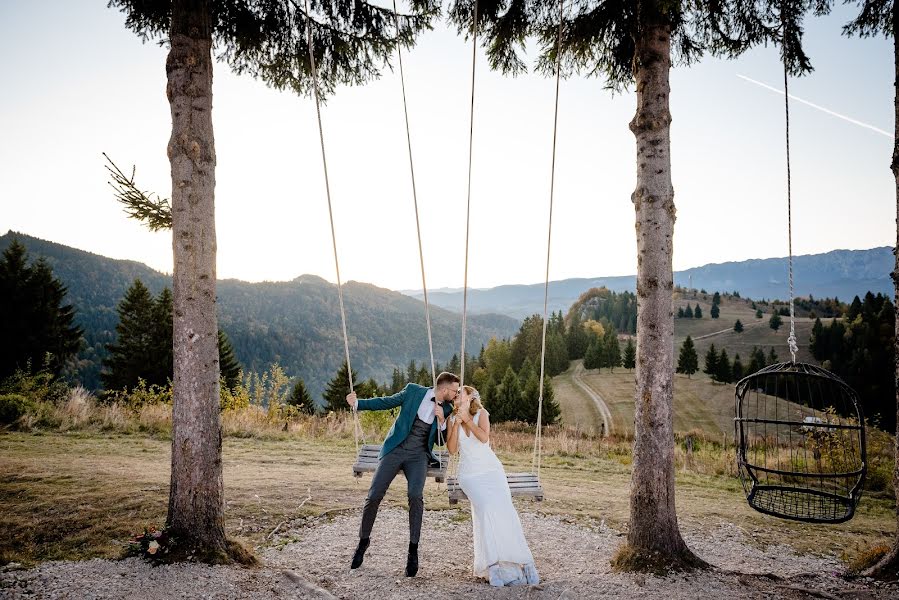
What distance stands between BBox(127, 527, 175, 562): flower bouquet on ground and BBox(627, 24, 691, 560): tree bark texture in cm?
386

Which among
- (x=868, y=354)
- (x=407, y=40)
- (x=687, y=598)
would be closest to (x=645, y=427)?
(x=687, y=598)

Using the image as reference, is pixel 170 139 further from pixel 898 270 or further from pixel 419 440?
pixel 898 270

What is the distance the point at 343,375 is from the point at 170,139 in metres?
40.9

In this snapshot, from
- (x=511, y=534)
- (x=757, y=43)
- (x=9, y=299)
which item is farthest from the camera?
(x=9, y=299)

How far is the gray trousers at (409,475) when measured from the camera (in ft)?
15.4

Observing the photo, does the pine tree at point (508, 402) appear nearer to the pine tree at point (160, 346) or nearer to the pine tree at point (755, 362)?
the pine tree at point (755, 362)

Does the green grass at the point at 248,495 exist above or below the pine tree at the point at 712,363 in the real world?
below

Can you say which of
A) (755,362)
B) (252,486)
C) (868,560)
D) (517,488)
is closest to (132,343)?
(252,486)

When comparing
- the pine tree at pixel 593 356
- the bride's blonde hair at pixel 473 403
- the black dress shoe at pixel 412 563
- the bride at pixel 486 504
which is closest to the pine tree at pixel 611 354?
the pine tree at pixel 593 356

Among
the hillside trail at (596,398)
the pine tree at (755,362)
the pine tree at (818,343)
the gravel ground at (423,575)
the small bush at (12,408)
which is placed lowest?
the hillside trail at (596,398)

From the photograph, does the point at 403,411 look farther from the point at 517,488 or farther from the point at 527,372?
the point at 527,372

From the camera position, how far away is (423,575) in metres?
4.71

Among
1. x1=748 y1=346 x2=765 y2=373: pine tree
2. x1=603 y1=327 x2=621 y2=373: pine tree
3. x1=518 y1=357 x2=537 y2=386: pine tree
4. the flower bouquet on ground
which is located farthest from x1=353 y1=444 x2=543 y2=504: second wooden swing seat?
x1=603 y1=327 x2=621 y2=373: pine tree

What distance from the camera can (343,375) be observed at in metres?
44.3
